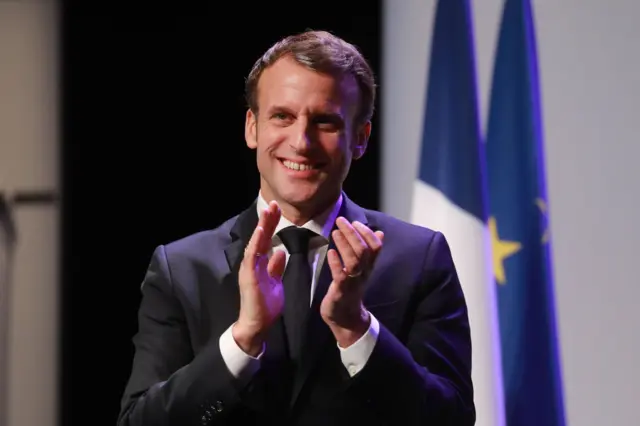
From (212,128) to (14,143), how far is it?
1.15 m

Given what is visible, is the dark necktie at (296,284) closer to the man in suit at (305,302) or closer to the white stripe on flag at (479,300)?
the man in suit at (305,302)

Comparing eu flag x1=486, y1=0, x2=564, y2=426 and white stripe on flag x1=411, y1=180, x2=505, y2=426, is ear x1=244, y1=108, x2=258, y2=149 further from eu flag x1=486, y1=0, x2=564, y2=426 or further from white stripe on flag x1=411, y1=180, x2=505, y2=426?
eu flag x1=486, y1=0, x2=564, y2=426

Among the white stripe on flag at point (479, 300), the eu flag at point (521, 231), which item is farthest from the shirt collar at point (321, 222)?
the eu flag at point (521, 231)

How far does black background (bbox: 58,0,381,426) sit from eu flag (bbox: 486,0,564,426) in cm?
72

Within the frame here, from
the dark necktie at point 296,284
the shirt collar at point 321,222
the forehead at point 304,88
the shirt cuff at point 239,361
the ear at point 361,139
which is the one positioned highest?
the forehead at point 304,88

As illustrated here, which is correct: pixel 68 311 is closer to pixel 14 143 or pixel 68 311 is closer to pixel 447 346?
pixel 14 143

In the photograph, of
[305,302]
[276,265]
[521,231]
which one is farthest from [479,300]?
[276,265]

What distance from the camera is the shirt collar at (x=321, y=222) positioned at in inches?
46.9

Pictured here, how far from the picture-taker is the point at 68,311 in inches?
110

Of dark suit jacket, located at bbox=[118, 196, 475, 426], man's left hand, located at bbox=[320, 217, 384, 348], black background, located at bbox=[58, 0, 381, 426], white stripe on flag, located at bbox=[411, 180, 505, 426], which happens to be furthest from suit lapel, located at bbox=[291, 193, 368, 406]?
black background, located at bbox=[58, 0, 381, 426]

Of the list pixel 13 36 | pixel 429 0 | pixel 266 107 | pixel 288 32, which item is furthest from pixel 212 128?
pixel 266 107

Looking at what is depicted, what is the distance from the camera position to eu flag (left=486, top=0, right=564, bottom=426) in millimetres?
2316

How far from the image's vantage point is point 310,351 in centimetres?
113

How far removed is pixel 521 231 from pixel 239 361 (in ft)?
5.01
